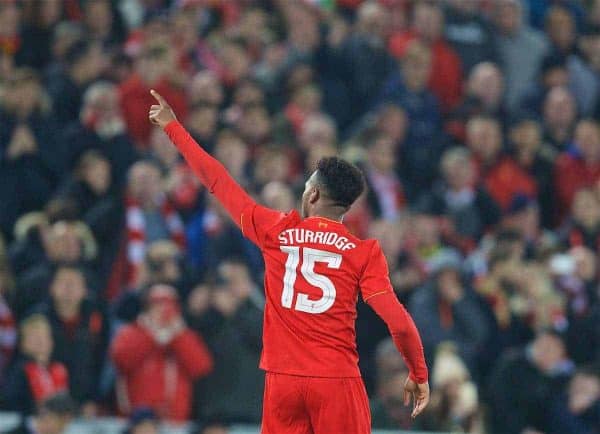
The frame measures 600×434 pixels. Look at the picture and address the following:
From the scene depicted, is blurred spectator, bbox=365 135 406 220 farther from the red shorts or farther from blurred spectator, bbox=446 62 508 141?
the red shorts

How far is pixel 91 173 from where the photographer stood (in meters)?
10.6

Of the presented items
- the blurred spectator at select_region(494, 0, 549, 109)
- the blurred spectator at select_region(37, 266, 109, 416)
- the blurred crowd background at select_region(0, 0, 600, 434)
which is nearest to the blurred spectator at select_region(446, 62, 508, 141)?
the blurred crowd background at select_region(0, 0, 600, 434)

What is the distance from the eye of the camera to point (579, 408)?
413 inches

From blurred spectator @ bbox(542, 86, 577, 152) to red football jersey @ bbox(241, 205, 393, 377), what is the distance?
7291mm

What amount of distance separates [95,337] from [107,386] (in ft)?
1.19

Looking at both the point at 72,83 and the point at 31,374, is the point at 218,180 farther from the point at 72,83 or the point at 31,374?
the point at 72,83

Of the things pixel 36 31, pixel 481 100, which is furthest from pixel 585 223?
pixel 36 31

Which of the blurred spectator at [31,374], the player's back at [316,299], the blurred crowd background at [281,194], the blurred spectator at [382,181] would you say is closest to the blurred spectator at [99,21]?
the blurred crowd background at [281,194]

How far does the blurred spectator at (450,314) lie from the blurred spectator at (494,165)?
1.94 metres

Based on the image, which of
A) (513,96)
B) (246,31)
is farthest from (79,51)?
(513,96)

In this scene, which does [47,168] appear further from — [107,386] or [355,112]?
[355,112]

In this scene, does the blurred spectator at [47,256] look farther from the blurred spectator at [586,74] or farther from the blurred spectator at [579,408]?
the blurred spectator at [586,74]

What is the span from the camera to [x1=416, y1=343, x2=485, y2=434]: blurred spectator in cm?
980

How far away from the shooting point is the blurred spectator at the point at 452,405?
980cm
